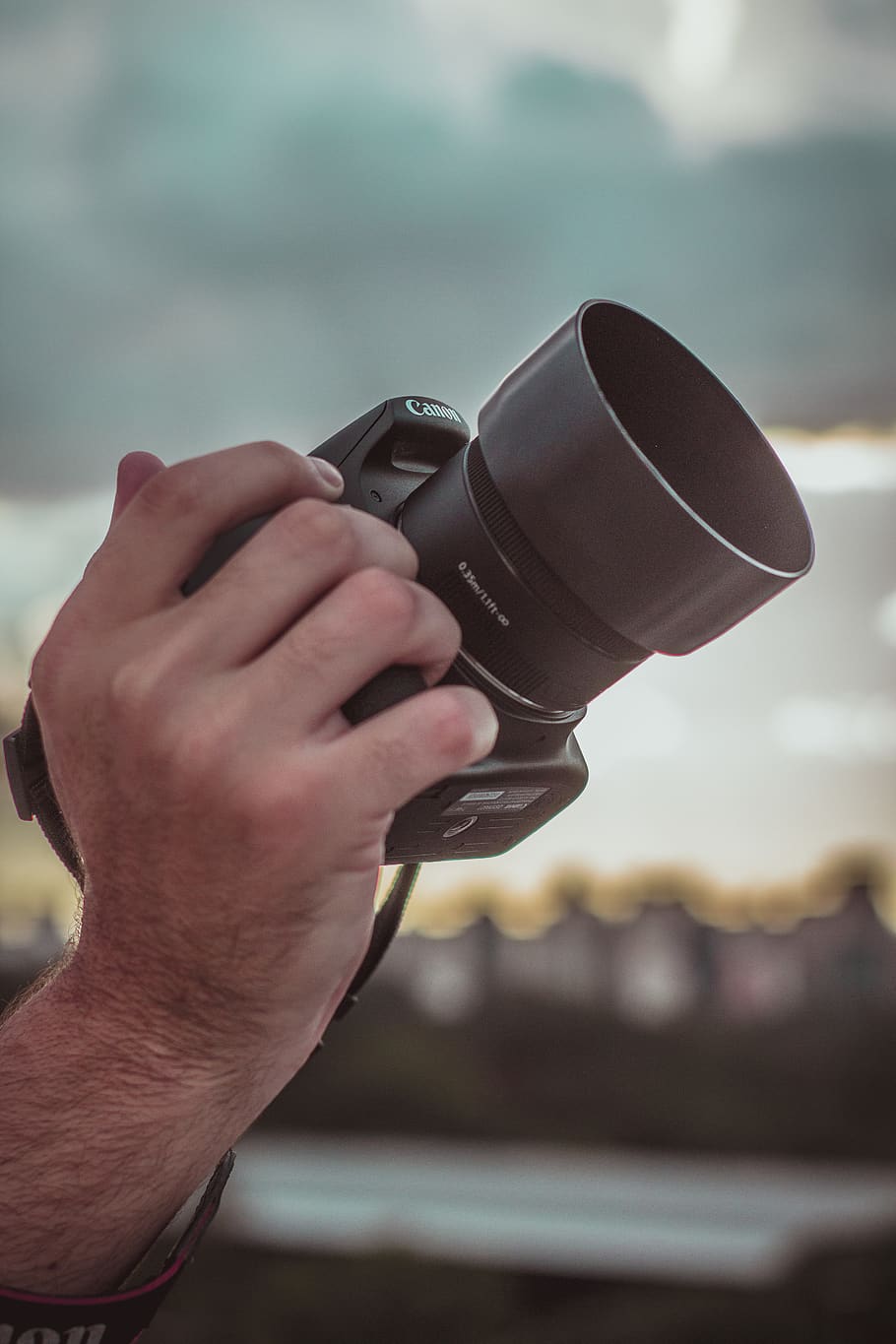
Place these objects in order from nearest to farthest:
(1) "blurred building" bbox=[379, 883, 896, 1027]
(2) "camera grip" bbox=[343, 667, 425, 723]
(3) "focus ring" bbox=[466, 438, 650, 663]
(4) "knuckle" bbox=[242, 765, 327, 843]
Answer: (4) "knuckle" bbox=[242, 765, 327, 843] < (2) "camera grip" bbox=[343, 667, 425, 723] < (3) "focus ring" bbox=[466, 438, 650, 663] < (1) "blurred building" bbox=[379, 883, 896, 1027]

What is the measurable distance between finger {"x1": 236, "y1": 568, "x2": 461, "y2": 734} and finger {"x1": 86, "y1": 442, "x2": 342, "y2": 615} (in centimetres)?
9

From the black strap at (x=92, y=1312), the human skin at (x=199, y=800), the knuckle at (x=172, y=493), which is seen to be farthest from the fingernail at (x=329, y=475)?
the black strap at (x=92, y=1312)

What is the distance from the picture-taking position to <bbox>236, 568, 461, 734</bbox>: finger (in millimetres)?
711

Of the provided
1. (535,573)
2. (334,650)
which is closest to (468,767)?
(535,573)

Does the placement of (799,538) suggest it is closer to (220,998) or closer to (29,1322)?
(220,998)

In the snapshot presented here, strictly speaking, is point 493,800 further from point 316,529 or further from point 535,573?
point 316,529

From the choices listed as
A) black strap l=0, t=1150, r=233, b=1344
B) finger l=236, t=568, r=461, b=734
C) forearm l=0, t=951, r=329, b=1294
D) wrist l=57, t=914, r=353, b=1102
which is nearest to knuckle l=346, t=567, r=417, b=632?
finger l=236, t=568, r=461, b=734

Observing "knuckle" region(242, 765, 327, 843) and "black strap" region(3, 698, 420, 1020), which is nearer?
"knuckle" region(242, 765, 327, 843)

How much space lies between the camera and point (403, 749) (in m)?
0.72

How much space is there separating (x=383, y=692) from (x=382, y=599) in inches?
4.1

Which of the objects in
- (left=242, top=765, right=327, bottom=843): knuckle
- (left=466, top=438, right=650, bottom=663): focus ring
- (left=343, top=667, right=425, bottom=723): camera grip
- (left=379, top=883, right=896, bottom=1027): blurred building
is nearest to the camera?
(left=242, top=765, right=327, bottom=843): knuckle

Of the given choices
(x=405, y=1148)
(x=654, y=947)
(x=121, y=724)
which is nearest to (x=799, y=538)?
(x=121, y=724)

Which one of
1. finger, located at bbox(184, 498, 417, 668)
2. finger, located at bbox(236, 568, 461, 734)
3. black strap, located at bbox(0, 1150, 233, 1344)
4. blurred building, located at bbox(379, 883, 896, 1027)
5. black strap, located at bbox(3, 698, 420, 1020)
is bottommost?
blurred building, located at bbox(379, 883, 896, 1027)

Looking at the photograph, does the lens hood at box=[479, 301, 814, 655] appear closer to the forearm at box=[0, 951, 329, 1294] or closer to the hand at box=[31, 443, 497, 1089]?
the hand at box=[31, 443, 497, 1089]
